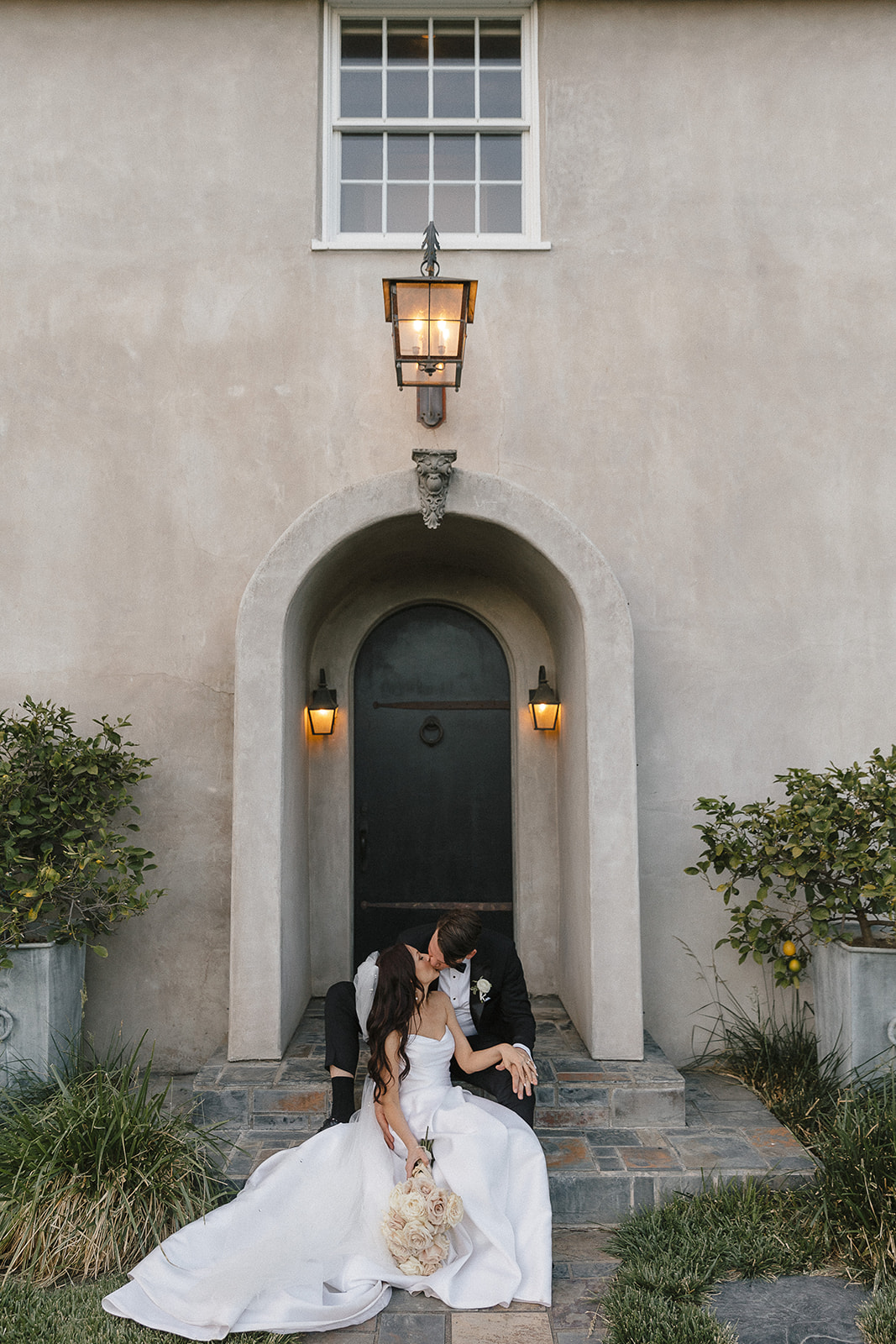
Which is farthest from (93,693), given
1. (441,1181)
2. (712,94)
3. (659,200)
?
(712,94)

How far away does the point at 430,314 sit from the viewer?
5066 mm

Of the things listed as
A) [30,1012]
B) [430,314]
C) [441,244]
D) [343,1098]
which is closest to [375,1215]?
[343,1098]

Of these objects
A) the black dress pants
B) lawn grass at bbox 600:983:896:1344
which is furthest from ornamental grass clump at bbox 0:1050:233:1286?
lawn grass at bbox 600:983:896:1344

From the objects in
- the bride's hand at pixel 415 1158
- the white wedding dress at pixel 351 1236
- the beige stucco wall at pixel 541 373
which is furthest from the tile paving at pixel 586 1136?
the beige stucco wall at pixel 541 373

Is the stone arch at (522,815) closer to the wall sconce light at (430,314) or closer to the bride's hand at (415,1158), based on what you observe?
the wall sconce light at (430,314)

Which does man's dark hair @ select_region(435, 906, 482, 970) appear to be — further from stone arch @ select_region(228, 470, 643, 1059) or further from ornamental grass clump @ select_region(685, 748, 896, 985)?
ornamental grass clump @ select_region(685, 748, 896, 985)

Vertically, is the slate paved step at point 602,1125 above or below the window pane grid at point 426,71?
below

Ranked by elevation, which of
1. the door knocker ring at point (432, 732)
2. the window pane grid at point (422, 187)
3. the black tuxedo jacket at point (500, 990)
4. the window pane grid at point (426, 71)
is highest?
the window pane grid at point (426, 71)

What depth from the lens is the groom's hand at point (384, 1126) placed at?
4031 mm

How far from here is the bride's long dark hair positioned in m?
4.12

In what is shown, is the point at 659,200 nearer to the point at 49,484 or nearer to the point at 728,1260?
the point at 49,484

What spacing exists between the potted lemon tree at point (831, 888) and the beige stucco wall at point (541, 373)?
1.41ft

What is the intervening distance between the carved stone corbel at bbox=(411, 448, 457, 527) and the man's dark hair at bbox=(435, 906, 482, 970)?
2.27 meters

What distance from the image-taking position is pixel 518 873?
629 centimetres
